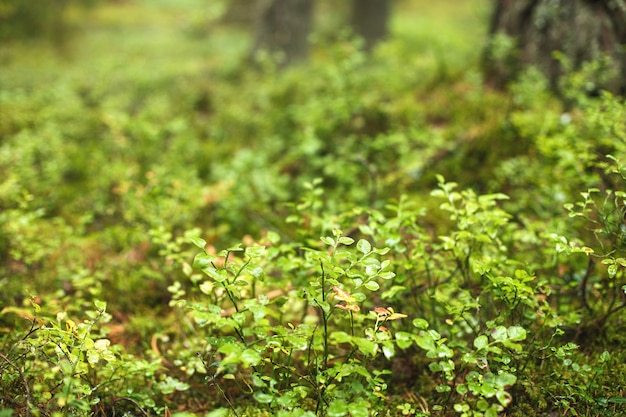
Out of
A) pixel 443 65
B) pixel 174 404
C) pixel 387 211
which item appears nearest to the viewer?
pixel 174 404

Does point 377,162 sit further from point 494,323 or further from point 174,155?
point 494,323

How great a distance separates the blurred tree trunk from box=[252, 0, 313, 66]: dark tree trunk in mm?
3372

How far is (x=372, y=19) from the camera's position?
10.8 m

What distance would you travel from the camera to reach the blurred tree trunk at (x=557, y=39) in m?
3.54

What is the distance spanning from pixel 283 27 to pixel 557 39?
4.33 meters

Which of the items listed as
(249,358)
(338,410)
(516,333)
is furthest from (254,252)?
(516,333)

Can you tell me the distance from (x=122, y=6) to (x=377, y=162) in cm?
1658

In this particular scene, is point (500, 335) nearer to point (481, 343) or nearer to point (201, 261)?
point (481, 343)

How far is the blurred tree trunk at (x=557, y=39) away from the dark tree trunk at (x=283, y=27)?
11.1 ft

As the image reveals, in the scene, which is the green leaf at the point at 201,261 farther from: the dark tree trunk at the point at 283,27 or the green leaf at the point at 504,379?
the dark tree trunk at the point at 283,27

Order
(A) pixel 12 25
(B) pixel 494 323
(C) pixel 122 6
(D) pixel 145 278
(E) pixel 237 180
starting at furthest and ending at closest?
(C) pixel 122 6 < (A) pixel 12 25 < (E) pixel 237 180 < (D) pixel 145 278 < (B) pixel 494 323

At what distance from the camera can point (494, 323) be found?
1.70m

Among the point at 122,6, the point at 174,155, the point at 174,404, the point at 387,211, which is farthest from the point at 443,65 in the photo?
the point at 122,6

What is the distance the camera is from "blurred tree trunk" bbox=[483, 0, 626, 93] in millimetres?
3535
